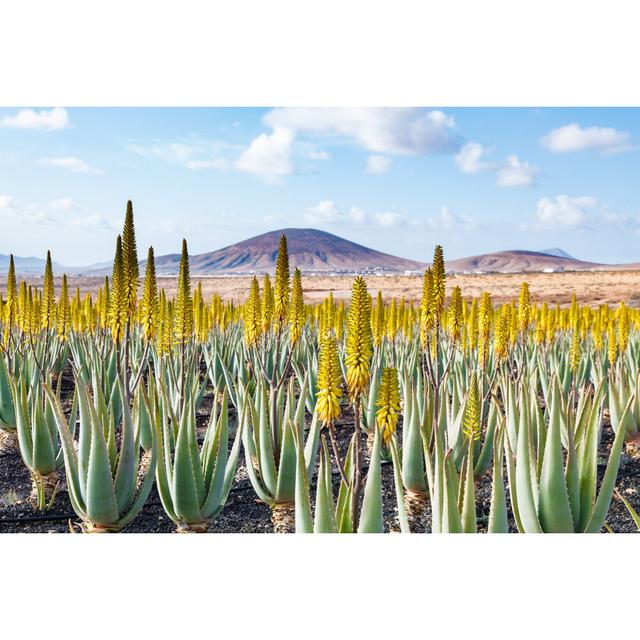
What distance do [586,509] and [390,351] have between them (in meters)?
4.20

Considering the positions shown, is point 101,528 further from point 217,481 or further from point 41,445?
point 41,445

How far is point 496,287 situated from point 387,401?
27190 mm

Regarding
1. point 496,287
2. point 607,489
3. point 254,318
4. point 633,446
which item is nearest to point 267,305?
point 254,318

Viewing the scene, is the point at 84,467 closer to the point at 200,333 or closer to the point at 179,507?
the point at 179,507

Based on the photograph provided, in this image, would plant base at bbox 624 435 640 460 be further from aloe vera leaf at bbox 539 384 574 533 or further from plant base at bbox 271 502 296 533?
plant base at bbox 271 502 296 533

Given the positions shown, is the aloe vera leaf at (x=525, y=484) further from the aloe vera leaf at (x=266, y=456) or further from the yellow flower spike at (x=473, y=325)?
the yellow flower spike at (x=473, y=325)

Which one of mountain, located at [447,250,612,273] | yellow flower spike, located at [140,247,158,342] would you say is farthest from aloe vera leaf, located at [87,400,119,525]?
mountain, located at [447,250,612,273]

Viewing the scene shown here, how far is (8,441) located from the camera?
4.35 meters

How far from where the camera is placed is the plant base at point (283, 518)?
115 inches

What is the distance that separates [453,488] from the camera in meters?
1.83

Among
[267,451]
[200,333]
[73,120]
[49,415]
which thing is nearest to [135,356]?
[200,333]

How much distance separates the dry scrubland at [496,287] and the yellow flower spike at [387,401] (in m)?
19.9

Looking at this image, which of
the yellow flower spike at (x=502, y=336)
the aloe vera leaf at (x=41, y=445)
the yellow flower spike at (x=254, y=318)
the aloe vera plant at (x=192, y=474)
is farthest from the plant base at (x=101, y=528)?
the yellow flower spike at (x=502, y=336)

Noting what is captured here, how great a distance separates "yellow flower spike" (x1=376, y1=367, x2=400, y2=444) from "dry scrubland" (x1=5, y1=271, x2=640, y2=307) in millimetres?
19888
